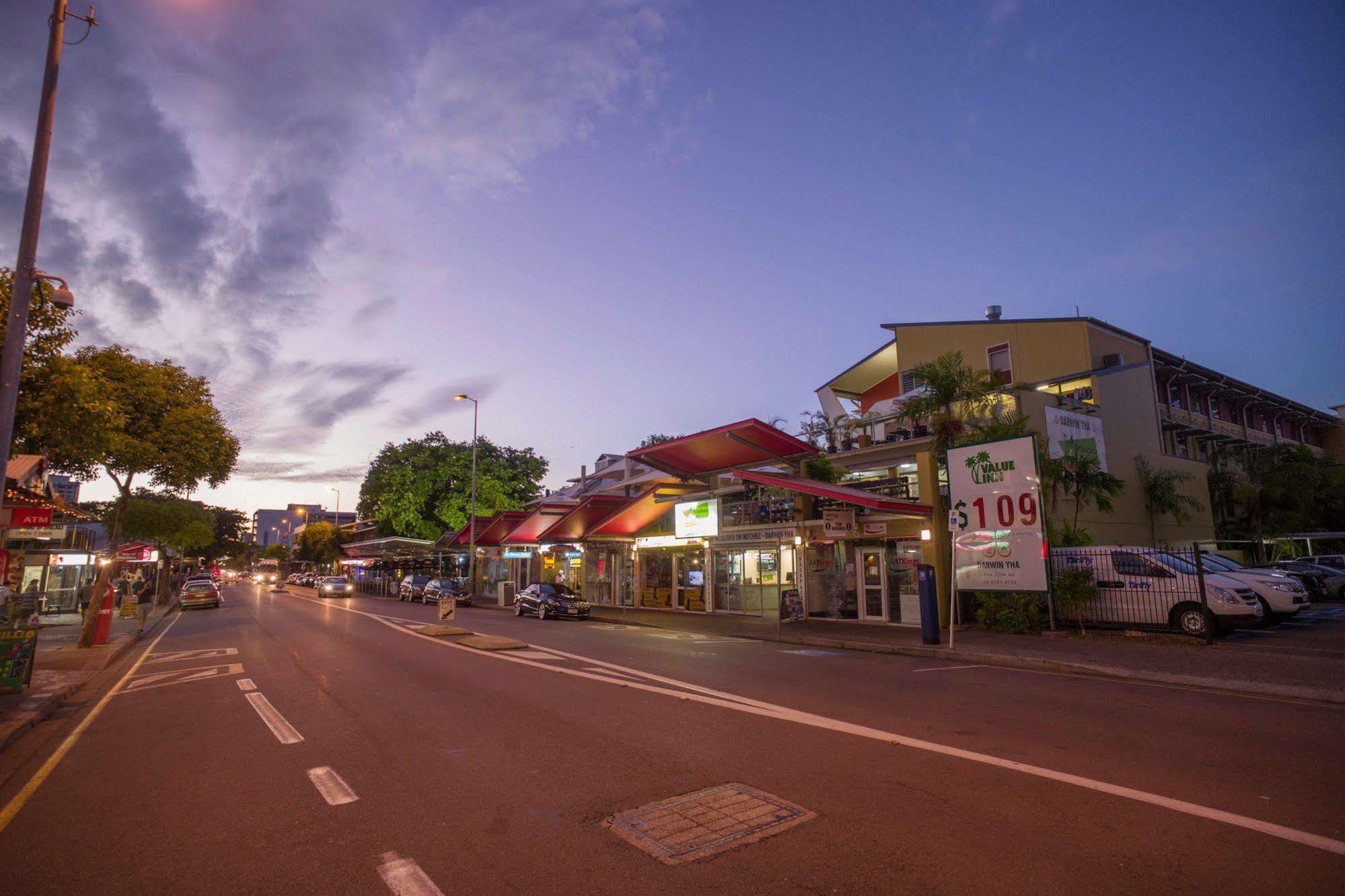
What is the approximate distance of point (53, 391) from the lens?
10.3 meters

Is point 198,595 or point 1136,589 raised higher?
point 1136,589

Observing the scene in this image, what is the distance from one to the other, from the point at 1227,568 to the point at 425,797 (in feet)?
69.7

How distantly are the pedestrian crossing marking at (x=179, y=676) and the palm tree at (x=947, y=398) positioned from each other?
58.9 feet

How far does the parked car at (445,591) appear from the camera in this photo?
3859 cm

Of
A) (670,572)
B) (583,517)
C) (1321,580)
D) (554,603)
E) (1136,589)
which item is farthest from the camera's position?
(583,517)

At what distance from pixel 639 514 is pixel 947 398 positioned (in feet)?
45.9

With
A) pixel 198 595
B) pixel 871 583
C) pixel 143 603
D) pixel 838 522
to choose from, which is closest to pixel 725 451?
pixel 838 522

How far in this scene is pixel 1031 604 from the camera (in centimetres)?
1656

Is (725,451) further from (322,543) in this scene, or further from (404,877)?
(322,543)

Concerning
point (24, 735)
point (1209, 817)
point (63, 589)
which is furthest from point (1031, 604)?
point (63, 589)

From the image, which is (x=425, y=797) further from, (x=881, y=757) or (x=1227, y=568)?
(x=1227, y=568)

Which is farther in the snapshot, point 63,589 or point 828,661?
point 63,589

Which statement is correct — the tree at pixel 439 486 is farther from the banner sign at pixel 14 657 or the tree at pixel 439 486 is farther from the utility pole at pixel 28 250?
the utility pole at pixel 28 250

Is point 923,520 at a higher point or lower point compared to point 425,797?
higher
